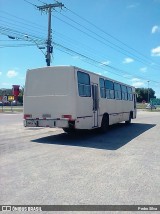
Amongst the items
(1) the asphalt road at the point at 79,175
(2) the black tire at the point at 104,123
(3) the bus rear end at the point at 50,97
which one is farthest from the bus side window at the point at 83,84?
(1) the asphalt road at the point at 79,175

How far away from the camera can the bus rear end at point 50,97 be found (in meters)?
12.8

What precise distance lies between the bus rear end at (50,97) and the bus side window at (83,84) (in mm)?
576

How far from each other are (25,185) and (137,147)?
20.5 ft

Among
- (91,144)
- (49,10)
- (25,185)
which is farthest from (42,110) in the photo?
(49,10)

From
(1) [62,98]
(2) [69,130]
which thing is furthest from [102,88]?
(1) [62,98]

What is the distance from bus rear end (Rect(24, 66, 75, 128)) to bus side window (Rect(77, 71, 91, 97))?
0.58m

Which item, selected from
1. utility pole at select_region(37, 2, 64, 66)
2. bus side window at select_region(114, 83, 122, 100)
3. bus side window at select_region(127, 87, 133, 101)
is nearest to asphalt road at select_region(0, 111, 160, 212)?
bus side window at select_region(114, 83, 122, 100)

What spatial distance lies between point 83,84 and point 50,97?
63.1 inches

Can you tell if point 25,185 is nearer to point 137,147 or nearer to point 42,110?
point 137,147

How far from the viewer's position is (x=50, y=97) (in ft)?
43.4

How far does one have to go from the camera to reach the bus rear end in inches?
502

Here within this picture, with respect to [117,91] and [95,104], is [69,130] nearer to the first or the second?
[95,104]

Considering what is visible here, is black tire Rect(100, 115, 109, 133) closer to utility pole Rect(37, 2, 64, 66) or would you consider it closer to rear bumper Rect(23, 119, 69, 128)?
rear bumper Rect(23, 119, 69, 128)

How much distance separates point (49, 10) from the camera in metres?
29.8
